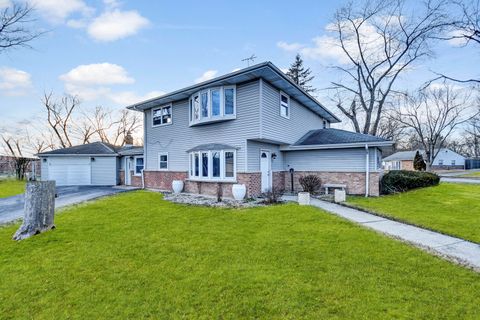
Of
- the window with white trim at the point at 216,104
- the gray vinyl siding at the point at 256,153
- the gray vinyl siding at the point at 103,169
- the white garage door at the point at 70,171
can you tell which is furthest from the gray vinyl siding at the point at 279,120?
the white garage door at the point at 70,171

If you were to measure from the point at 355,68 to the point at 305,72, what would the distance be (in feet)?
30.5

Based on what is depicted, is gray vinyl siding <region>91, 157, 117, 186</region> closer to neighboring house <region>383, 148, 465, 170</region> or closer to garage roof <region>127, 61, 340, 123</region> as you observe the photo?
garage roof <region>127, 61, 340, 123</region>

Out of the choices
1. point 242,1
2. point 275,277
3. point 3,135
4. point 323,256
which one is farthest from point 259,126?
point 3,135

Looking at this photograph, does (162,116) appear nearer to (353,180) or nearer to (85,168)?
(85,168)

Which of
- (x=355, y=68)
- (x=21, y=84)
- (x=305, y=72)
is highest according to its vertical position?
(x=305, y=72)

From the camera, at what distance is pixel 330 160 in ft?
43.4

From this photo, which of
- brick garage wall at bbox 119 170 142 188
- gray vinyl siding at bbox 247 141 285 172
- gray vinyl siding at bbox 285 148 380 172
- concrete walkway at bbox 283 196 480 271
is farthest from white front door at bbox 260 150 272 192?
brick garage wall at bbox 119 170 142 188

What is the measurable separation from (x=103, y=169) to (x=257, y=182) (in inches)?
547

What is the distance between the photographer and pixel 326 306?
3.19 m

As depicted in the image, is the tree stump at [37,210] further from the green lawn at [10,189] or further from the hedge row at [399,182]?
the hedge row at [399,182]

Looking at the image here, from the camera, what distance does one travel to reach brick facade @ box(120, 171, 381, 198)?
11.7m

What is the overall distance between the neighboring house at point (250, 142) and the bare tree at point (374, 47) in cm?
1321

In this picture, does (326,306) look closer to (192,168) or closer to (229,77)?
(229,77)

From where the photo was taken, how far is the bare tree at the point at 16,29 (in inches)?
488
